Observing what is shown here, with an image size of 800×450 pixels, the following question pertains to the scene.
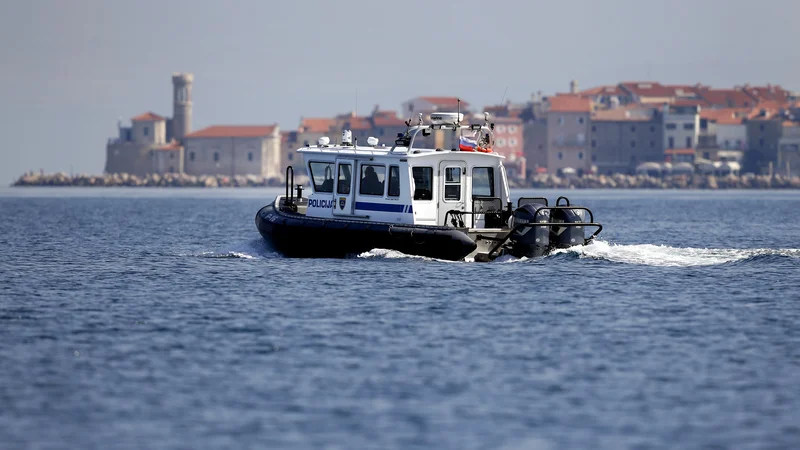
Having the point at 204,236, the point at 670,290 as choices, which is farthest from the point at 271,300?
the point at 204,236

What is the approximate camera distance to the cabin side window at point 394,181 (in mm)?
28656

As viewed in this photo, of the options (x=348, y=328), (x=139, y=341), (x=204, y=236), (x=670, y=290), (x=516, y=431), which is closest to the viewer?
(x=516, y=431)

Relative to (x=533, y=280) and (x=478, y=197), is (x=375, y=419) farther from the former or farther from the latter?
(x=478, y=197)

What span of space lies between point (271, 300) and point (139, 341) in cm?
474

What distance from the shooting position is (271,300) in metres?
23.0

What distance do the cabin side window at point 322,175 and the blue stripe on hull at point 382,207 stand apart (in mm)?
1073

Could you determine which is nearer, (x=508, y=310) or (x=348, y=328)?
(x=348, y=328)

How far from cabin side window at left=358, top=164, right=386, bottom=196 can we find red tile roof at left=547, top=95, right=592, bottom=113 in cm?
14354

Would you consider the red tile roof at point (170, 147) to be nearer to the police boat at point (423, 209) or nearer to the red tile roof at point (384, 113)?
the red tile roof at point (384, 113)

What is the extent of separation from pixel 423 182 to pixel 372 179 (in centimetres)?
122

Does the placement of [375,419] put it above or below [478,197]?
below

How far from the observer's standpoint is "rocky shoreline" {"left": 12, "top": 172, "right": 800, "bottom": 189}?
16250 cm

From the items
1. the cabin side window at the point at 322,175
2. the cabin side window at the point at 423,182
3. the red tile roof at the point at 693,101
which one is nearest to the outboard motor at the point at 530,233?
the cabin side window at the point at 423,182

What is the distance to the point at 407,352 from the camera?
17656mm
